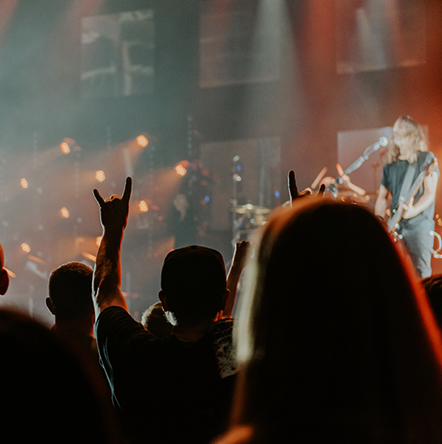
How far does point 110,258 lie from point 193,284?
0.48 meters

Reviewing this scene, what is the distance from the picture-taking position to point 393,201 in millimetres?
5711

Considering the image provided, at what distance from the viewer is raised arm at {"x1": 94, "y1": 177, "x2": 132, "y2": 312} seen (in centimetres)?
168

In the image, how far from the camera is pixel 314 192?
7316mm

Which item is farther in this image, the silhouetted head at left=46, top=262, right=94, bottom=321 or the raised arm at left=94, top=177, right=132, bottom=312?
the silhouetted head at left=46, top=262, right=94, bottom=321

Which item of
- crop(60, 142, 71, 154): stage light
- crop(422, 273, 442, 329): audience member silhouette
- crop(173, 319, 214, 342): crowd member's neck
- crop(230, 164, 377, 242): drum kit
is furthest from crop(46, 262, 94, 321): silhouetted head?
crop(60, 142, 71, 154): stage light

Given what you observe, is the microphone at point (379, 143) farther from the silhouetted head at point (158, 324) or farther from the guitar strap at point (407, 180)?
the silhouetted head at point (158, 324)

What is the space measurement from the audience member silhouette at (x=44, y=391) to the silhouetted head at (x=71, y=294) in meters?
1.56

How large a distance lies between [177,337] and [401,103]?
672cm

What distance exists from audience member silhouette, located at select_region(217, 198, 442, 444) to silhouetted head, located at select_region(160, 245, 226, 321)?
69 centimetres

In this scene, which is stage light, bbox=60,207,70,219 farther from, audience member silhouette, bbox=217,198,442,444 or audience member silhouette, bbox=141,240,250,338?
audience member silhouette, bbox=217,198,442,444

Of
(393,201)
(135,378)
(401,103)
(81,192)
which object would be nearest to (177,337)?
(135,378)

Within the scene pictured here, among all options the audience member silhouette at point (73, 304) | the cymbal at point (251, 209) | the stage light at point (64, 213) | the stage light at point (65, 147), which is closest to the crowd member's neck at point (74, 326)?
the audience member silhouette at point (73, 304)

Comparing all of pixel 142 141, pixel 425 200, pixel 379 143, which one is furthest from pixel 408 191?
pixel 142 141

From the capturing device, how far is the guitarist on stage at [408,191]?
539 centimetres
